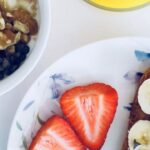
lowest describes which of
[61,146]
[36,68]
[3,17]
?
[61,146]

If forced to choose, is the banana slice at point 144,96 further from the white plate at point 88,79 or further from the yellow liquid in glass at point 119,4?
the yellow liquid in glass at point 119,4

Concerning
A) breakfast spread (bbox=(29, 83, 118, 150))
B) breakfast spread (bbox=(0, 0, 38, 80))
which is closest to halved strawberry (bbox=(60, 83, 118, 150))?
breakfast spread (bbox=(29, 83, 118, 150))

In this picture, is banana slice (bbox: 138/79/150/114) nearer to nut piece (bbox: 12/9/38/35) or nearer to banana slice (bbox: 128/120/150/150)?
banana slice (bbox: 128/120/150/150)

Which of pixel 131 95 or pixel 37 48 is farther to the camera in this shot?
pixel 131 95

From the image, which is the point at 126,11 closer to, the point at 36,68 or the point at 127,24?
the point at 127,24

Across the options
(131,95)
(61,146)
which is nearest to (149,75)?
(131,95)

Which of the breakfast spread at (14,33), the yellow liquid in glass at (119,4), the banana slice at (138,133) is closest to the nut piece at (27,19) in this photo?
the breakfast spread at (14,33)
